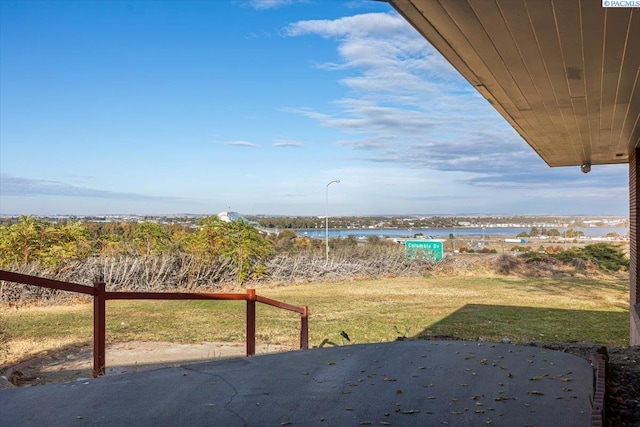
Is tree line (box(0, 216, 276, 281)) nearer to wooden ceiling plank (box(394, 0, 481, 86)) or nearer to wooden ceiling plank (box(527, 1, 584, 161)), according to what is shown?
wooden ceiling plank (box(527, 1, 584, 161))

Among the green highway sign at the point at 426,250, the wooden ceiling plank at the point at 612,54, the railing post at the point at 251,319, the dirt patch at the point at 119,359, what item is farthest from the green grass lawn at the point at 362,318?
the wooden ceiling plank at the point at 612,54

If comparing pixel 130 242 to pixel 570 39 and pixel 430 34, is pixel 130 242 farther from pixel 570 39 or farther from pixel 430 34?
pixel 570 39

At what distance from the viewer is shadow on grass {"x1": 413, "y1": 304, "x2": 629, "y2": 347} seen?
1085 cm

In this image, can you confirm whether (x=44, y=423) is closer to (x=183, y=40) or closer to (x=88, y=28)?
(x=88, y=28)

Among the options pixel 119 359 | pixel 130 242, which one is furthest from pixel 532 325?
pixel 130 242

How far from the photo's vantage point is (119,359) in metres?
7.77

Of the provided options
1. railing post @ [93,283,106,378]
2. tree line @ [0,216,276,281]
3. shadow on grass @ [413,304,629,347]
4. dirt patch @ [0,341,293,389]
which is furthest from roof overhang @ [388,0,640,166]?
tree line @ [0,216,276,281]

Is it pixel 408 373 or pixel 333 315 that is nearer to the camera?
pixel 408 373

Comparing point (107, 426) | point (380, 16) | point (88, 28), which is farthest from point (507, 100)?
point (88, 28)

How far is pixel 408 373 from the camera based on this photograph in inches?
199

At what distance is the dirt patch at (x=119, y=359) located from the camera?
6.57 metres

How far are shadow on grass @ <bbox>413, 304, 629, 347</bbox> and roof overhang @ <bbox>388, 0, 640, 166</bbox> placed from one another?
17.3 ft

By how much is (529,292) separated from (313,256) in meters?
8.61

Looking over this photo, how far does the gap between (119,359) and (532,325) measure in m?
8.98
